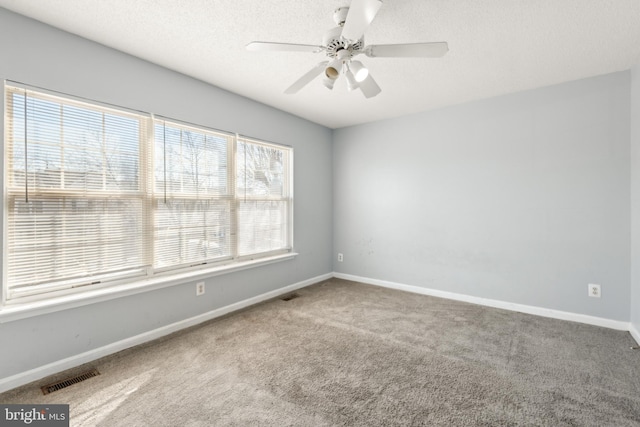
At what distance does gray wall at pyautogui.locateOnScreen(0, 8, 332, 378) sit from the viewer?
1.95 meters

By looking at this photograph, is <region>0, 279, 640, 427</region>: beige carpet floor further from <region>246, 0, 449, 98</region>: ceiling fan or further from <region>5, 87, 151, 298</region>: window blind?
<region>246, 0, 449, 98</region>: ceiling fan

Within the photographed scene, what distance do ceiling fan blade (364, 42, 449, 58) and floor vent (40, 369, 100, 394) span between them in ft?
9.63

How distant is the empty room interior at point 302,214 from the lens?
186 cm

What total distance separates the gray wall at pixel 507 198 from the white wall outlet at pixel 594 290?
46mm

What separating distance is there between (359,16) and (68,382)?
115 inches

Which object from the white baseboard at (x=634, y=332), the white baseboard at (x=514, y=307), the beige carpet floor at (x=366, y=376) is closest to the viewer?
the beige carpet floor at (x=366, y=376)

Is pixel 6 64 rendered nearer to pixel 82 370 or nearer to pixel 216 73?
pixel 216 73

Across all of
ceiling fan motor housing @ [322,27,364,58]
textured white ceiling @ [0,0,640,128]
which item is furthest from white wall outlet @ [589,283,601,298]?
ceiling fan motor housing @ [322,27,364,58]

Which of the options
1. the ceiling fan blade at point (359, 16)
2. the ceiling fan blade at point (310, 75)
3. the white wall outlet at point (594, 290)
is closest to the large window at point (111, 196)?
the ceiling fan blade at point (310, 75)

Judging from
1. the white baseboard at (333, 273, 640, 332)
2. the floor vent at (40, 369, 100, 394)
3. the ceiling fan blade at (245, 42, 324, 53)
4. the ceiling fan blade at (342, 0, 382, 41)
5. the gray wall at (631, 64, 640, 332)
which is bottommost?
the floor vent at (40, 369, 100, 394)

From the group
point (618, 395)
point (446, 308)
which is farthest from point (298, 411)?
point (446, 308)

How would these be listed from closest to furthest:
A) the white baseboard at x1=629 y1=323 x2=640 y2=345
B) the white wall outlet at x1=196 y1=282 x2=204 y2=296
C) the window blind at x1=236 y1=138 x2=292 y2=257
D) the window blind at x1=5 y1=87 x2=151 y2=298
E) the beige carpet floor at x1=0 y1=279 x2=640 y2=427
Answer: the beige carpet floor at x1=0 y1=279 x2=640 y2=427 < the window blind at x1=5 y1=87 x2=151 y2=298 < the white baseboard at x1=629 y1=323 x2=640 y2=345 < the white wall outlet at x1=196 y1=282 x2=204 y2=296 < the window blind at x1=236 y1=138 x2=292 y2=257

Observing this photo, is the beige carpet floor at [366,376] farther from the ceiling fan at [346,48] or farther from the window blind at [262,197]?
the ceiling fan at [346,48]

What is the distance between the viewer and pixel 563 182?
3.06 metres
